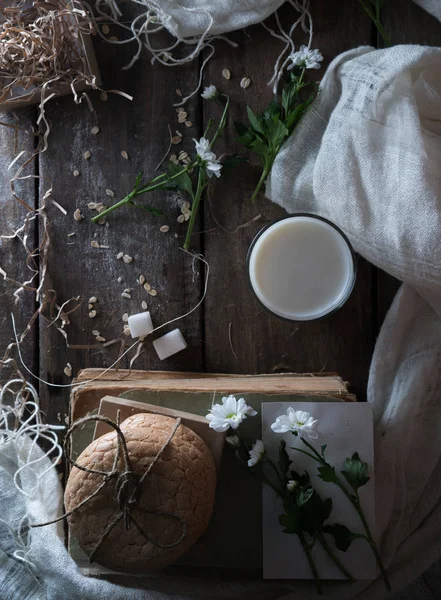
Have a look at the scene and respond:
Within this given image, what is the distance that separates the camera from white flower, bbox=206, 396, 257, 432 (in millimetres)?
Answer: 826

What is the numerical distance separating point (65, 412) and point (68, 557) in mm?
216

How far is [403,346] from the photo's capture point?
3.14ft

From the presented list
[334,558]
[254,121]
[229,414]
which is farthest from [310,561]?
[254,121]

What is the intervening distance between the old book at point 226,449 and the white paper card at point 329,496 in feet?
0.05

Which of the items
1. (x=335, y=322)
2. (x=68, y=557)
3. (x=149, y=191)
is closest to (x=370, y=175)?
(x=335, y=322)

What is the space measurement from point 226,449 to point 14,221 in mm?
506

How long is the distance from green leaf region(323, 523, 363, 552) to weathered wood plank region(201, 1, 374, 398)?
0.21 meters

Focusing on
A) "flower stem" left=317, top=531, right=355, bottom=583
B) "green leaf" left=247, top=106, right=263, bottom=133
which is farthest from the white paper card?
"green leaf" left=247, top=106, right=263, bottom=133

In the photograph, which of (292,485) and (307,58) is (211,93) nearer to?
(307,58)

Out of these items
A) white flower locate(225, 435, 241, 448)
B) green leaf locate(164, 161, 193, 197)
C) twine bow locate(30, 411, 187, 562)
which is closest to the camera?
twine bow locate(30, 411, 187, 562)

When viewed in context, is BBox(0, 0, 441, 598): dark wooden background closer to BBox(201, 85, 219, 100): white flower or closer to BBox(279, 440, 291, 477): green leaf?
BBox(201, 85, 219, 100): white flower

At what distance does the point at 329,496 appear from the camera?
881 millimetres

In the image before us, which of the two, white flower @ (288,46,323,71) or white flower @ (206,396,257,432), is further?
white flower @ (288,46,323,71)

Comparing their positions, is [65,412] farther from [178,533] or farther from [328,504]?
[328,504]
